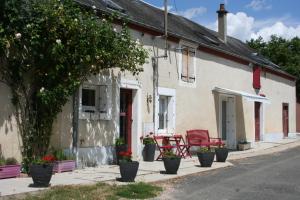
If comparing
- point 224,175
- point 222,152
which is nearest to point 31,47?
point 224,175

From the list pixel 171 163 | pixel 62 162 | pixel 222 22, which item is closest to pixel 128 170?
pixel 171 163

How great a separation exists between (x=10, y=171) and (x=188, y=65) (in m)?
8.94

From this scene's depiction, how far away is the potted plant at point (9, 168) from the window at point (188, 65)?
811 centimetres

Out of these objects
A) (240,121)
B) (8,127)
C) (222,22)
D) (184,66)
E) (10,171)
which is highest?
(222,22)

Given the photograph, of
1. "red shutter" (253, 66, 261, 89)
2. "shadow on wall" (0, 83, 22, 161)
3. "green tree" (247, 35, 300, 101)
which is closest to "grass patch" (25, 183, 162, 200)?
"shadow on wall" (0, 83, 22, 161)

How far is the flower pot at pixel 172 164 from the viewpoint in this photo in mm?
11805

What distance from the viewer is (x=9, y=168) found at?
Answer: 1025cm

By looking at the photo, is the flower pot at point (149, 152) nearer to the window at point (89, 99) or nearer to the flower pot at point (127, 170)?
the window at point (89, 99)

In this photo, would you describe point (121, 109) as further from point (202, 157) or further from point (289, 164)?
point (289, 164)

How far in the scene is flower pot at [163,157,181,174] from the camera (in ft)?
38.7

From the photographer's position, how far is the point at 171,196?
9.21 metres

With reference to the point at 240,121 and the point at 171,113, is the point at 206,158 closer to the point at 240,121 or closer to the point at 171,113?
the point at 171,113

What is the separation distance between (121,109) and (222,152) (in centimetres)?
319

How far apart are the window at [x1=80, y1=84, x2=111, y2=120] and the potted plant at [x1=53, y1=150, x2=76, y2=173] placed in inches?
59.0
